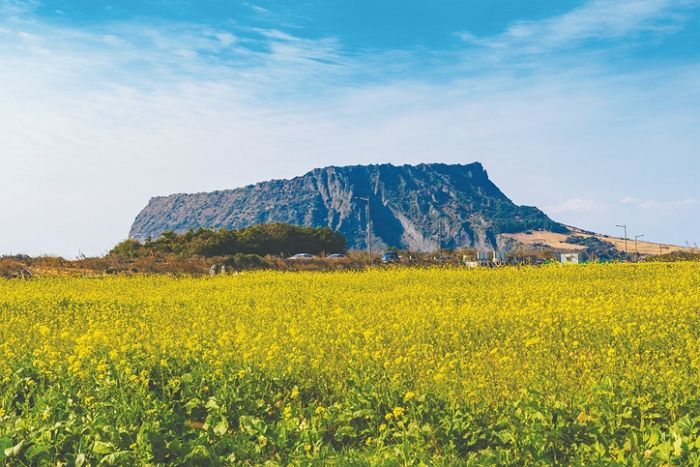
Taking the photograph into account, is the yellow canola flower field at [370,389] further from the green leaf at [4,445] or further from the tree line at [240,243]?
the tree line at [240,243]

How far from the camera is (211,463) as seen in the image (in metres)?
6.58

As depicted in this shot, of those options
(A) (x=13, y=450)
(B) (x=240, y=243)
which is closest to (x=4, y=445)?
(A) (x=13, y=450)

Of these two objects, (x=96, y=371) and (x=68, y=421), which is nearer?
→ (x=68, y=421)

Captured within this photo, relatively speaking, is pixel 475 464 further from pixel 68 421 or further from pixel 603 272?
pixel 603 272

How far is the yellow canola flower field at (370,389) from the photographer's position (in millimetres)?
6707

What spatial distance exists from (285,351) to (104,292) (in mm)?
14529

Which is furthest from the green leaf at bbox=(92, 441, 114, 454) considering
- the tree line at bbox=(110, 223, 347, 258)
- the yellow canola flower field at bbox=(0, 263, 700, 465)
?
the tree line at bbox=(110, 223, 347, 258)

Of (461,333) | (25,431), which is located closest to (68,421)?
(25,431)

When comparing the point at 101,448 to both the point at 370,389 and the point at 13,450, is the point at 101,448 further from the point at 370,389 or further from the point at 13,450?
the point at 370,389

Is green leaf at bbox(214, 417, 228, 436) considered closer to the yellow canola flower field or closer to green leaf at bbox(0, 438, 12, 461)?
the yellow canola flower field

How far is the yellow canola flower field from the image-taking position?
6707mm

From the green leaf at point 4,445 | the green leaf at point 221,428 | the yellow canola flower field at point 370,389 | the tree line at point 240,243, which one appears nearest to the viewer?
the green leaf at point 4,445

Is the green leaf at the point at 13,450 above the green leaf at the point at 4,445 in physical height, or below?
below

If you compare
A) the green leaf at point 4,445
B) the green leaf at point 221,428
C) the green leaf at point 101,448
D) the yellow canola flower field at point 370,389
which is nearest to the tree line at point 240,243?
the yellow canola flower field at point 370,389
